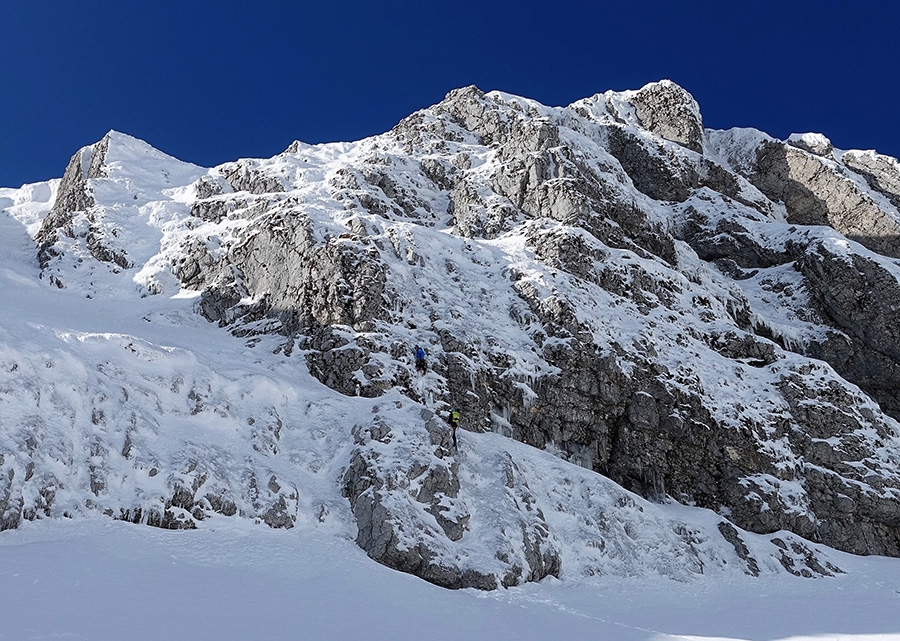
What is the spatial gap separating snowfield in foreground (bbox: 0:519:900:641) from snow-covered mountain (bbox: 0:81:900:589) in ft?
4.27

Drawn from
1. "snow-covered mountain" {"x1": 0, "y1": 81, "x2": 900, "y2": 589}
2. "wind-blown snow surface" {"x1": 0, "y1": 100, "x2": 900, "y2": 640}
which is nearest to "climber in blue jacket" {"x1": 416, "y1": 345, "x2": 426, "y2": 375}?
"snow-covered mountain" {"x1": 0, "y1": 81, "x2": 900, "y2": 589}

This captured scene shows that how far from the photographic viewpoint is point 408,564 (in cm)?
1856

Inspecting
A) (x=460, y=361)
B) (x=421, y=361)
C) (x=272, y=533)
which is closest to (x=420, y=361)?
(x=421, y=361)

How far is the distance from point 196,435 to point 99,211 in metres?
38.8

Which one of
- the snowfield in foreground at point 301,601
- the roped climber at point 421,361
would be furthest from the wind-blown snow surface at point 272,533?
the roped climber at point 421,361

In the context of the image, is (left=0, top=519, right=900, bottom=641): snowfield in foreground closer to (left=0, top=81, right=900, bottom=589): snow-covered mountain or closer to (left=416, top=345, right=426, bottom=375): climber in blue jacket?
(left=0, top=81, right=900, bottom=589): snow-covered mountain

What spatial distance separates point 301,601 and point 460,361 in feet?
61.8

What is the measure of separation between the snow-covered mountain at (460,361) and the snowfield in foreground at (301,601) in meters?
1.30

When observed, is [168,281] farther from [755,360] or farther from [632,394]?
[755,360]

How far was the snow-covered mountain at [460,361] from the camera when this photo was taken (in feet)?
63.3

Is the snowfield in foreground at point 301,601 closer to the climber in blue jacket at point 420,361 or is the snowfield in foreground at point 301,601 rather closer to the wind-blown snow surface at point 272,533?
the wind-blown snow surface at point 272,533

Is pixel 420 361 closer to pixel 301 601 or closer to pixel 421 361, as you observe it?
pixel 421 361

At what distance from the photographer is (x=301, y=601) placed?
1295 centimetres

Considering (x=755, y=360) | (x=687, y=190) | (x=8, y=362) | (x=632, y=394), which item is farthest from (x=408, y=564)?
(x=687, y=190)
